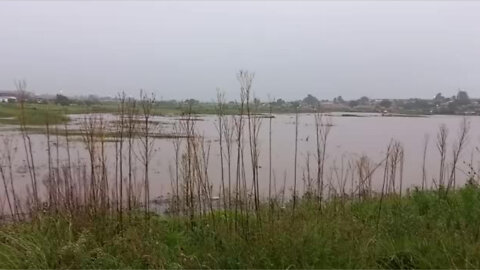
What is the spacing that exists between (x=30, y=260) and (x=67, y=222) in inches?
34.6

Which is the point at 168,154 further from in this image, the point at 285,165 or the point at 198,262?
the point at 198,262

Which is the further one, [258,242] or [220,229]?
[220,229]

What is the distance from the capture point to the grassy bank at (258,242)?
3.85 meters

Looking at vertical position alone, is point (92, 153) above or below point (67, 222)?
above

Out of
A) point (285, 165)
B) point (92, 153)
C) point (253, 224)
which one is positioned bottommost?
point (285, 165)

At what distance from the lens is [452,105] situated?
159ft

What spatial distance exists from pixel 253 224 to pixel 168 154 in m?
15.2

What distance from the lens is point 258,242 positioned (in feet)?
13.4

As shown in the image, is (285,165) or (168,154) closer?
(285,165)

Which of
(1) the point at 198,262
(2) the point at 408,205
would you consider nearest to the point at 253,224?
(1) the point at 198,262

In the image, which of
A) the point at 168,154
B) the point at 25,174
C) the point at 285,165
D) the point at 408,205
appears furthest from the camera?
the point at 168,154

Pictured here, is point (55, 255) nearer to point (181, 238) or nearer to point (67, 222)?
point (67, 222)

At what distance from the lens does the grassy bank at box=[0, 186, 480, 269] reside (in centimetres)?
385

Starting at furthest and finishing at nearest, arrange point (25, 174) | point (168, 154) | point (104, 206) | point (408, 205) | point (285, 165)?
point (168, 154) → point (285, 165) → point (25, 174) → point (408, 205) → point (104, 206)
